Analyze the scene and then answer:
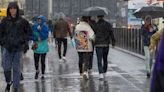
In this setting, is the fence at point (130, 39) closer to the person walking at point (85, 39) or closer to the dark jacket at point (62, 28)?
the dark jacket at point (62, 28)

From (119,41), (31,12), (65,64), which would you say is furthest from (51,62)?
(31,12)

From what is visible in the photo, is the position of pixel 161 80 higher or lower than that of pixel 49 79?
higher

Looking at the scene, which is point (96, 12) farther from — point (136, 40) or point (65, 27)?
point (136, 40)

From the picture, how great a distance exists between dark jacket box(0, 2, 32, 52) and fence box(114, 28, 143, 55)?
1343cm

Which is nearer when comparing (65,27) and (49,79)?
(49,79)

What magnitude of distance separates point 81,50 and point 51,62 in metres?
5.74

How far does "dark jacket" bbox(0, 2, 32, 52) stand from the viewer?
941 cm

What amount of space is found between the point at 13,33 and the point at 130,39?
1747cm

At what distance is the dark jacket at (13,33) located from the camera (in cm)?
941

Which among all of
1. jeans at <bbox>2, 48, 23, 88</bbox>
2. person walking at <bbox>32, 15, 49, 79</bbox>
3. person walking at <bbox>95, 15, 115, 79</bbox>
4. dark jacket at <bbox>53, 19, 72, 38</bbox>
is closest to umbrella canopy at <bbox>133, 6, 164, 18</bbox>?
dark jacket at <bbox>53, 19, 72, 38</bbox>

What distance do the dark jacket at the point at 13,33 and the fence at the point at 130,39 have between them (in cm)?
1343

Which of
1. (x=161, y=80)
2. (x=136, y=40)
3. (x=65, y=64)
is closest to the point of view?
(x=161, y=80)

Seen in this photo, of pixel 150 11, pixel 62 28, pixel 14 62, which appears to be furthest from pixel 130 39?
pixel 14 62

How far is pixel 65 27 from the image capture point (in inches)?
747
